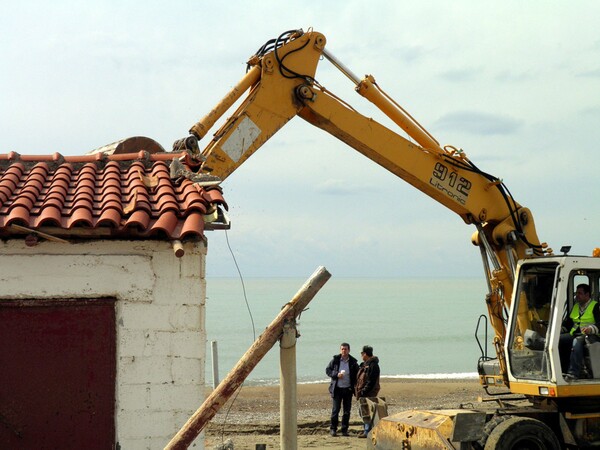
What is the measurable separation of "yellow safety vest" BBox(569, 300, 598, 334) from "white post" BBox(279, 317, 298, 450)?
5.51m

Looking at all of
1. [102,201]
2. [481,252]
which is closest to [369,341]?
[481,252]

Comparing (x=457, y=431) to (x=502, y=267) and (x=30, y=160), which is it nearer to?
(x=502, y=267)

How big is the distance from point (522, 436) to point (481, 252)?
328 centimetres

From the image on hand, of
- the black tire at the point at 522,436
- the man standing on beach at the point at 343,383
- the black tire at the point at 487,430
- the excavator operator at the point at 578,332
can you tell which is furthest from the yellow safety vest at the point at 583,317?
the man standing on beach at the point at 343,383

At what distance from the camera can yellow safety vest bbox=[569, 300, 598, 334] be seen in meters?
11.8

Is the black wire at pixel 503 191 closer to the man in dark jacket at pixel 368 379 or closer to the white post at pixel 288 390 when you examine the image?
the man in dark jacket at pixel 368 379

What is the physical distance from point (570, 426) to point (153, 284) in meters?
6.10

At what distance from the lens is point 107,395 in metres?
8.54

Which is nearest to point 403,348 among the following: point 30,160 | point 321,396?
point 321,396

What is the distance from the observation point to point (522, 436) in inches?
451

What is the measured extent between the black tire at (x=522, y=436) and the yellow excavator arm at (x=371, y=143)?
4.63ft

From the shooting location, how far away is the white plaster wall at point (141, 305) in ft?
28.0

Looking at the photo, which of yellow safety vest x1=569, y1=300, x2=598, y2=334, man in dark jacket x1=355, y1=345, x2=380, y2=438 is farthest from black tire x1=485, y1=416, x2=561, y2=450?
man in dark jacket x1=355, y1=345, x2=380, y2=438

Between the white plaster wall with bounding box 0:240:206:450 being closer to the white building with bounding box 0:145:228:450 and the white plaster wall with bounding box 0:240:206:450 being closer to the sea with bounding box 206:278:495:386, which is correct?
the white building with bounding box 0:145:228:450
